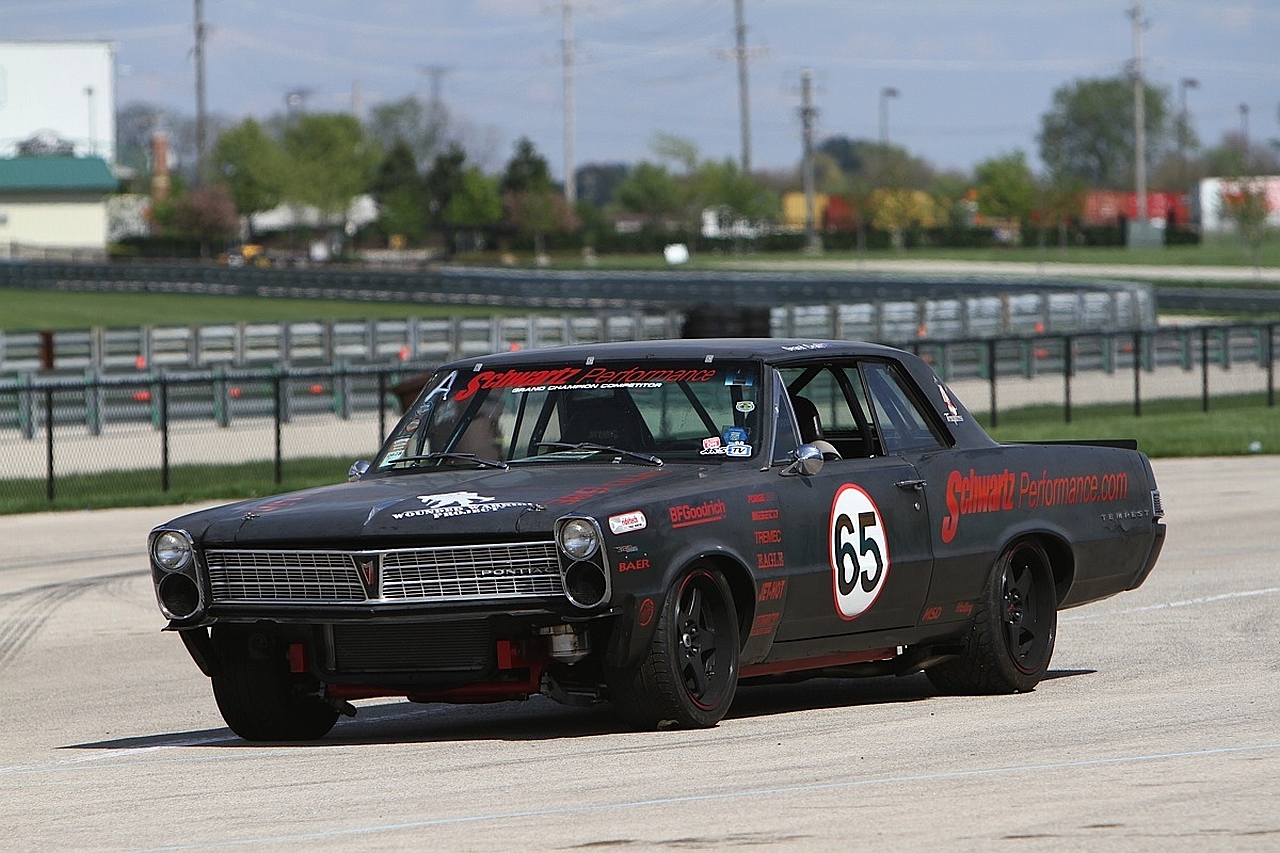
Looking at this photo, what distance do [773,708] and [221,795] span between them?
9.30ft

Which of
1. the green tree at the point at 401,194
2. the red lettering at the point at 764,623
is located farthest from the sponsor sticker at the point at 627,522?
the green tree at the point at 401,194

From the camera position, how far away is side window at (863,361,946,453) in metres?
9.16

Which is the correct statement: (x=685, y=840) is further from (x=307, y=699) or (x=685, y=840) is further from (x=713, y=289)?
(x=713, y=289)

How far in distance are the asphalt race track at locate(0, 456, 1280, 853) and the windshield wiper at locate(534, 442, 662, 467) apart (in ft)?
3.62

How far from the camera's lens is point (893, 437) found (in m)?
9.16

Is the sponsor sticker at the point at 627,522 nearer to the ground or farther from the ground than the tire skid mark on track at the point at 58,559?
farther from the ground

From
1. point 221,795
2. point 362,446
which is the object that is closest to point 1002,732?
point 221,795

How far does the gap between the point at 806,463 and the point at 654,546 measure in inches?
41.3

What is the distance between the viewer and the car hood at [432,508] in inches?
295

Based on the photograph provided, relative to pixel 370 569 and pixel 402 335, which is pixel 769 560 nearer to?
pixel 370 569

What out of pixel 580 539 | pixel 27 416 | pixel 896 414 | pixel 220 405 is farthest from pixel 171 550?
pixel 220 405

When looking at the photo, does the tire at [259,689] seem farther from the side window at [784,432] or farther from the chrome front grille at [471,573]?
the side window at [784,432]

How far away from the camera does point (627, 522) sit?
7.44 metres

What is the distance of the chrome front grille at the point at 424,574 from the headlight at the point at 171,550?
17.7 inches
